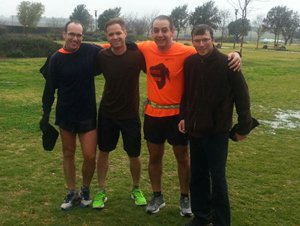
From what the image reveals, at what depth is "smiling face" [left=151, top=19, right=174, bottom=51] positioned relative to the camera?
4.03m

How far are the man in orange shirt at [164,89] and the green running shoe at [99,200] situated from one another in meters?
0.79

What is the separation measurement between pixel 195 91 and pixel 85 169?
162 centimetres

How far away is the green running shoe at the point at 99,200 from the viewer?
15.0ft

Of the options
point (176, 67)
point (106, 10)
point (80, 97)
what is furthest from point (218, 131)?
point (106, 10)

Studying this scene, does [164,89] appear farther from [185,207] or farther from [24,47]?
[24,47]

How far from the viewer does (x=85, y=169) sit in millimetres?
4590

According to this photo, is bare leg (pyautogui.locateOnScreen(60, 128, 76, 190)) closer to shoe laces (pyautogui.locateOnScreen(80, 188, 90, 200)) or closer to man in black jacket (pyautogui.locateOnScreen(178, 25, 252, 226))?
shoe laces (pyautogui.locateOnScreen(80, 188, 90, 200))

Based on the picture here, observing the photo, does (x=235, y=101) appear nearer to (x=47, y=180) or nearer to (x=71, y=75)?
(x=71, y=75)

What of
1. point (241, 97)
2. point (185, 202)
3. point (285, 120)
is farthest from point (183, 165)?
point (285, 120)

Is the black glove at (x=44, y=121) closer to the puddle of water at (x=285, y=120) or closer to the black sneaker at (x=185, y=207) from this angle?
the black sneaker at (x=185, y=207)

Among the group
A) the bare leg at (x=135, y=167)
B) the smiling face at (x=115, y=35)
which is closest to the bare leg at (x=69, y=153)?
the bare leg at (x=135, y=167)

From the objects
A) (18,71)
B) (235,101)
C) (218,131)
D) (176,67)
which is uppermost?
(176,67)

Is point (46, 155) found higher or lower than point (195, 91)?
lower

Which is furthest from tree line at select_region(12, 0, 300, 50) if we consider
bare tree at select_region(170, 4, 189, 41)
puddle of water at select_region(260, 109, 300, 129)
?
puddle of water at select_region(260, 109, 300, 129)
